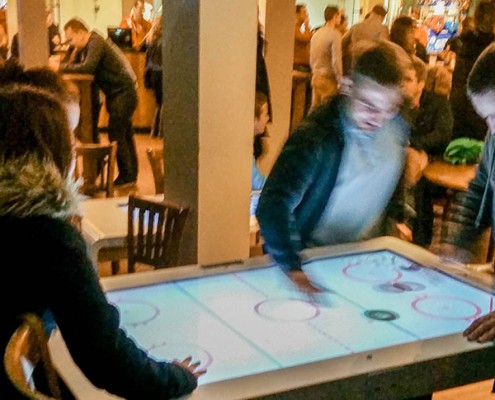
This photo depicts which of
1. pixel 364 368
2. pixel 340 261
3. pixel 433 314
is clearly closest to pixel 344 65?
pixel 340 261

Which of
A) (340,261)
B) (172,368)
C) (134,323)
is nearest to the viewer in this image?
(172,368)

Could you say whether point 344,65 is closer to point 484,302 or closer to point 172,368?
point 484,302

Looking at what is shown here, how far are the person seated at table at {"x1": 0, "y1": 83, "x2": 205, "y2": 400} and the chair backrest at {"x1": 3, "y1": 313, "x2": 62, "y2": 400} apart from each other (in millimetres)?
45

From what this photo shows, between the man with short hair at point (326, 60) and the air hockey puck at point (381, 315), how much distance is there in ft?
14.3

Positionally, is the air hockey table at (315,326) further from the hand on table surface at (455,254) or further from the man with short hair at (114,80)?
the man with short hair at (114,80)

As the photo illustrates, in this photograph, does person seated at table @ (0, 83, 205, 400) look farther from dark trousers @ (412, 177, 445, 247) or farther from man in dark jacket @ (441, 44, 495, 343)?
dark trousers @ (412, 177, 445, 247)

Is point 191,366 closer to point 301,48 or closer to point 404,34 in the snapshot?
Answer: point 404,34

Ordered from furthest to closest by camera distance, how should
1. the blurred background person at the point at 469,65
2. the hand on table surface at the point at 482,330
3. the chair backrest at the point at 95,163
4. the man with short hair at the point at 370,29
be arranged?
the man with short hair at the point at 370,29 < the blurred background person at the point at 469,65 < the chair backrest at the point at 95,163 < the hand on table surface at the point at 482,330

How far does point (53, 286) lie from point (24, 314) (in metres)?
0.09

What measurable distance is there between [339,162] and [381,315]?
0.56 metres

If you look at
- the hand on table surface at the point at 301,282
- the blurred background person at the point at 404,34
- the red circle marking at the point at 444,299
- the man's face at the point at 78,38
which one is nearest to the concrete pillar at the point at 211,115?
the hand on table surface at the point at 301,282

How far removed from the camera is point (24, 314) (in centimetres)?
141

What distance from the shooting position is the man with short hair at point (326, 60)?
631 centimetres

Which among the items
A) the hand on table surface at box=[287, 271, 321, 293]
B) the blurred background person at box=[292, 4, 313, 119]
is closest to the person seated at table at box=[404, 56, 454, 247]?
the hand on table surface at box=[287, 271, 321, 293]
